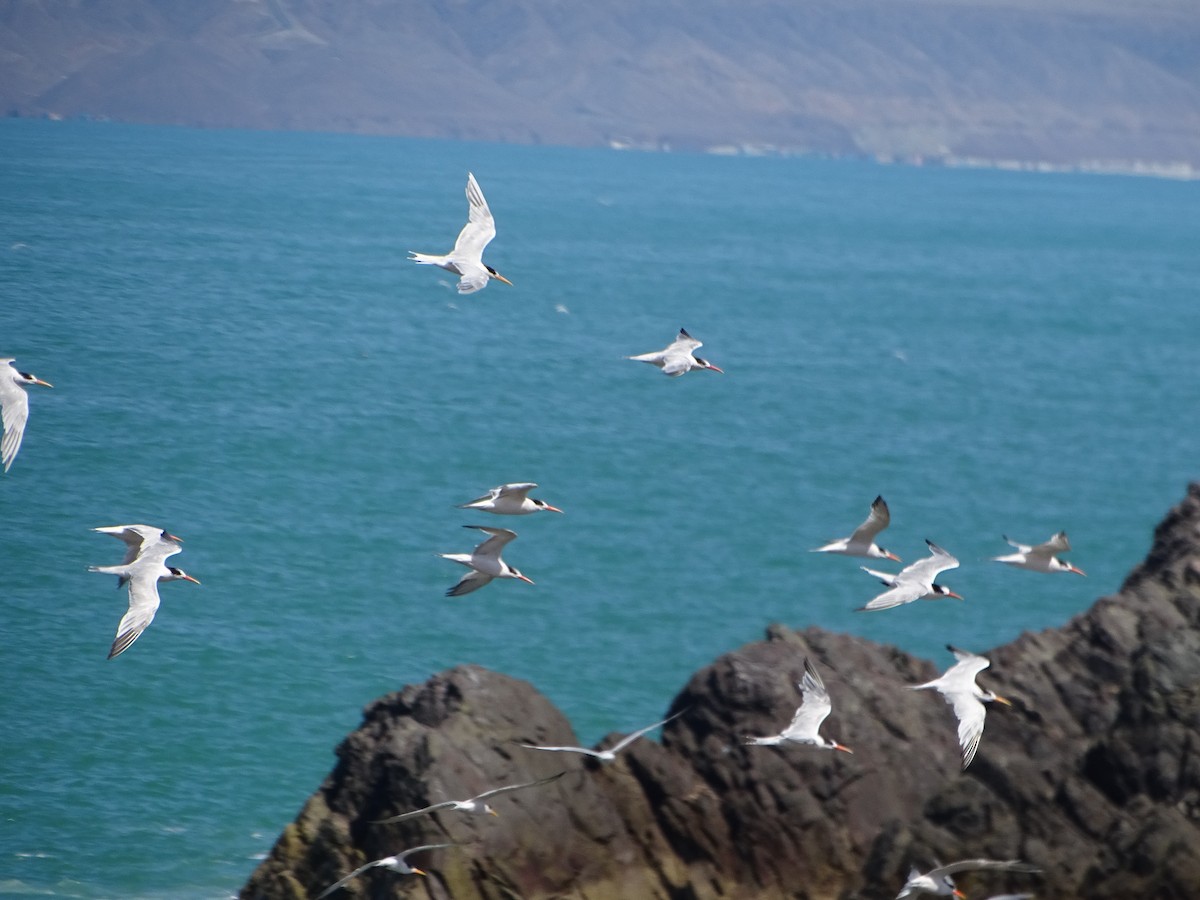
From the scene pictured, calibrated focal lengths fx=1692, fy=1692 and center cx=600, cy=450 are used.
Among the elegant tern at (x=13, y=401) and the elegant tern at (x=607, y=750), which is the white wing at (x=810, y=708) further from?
the elegant tern at (x=13, y=401)

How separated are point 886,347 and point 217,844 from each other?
71.4 metres

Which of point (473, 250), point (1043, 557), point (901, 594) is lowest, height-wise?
point (901, 594)

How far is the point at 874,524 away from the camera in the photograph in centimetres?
2302

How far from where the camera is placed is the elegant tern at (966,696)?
20.5 meters

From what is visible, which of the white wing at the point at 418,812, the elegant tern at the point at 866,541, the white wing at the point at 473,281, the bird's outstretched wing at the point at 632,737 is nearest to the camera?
the white wing at the point at 418,812

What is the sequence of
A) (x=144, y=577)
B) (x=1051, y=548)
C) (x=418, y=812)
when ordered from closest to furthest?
1. (x=418, y=812)
2. (x=144, y=577)
3. (x=1051, y=548)

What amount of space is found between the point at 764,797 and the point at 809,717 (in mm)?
1648

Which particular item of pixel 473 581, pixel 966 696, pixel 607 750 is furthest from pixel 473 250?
pixel 966 696

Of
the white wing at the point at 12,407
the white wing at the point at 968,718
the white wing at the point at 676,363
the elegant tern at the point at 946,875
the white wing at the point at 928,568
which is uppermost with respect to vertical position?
the white wing at the point at 12,407

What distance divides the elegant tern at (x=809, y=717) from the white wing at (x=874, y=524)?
88.4 inches

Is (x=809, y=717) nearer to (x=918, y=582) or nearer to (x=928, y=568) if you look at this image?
(x=918, y=582)

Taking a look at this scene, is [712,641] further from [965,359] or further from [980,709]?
[965,359]

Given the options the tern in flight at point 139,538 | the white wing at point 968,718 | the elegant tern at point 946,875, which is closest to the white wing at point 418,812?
the tern in flight at point 139,538

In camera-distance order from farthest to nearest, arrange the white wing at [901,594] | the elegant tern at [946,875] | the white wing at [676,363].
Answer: the white wing at [676,363] → the white wing at [901,594] → the elegant tern at [946,875]
